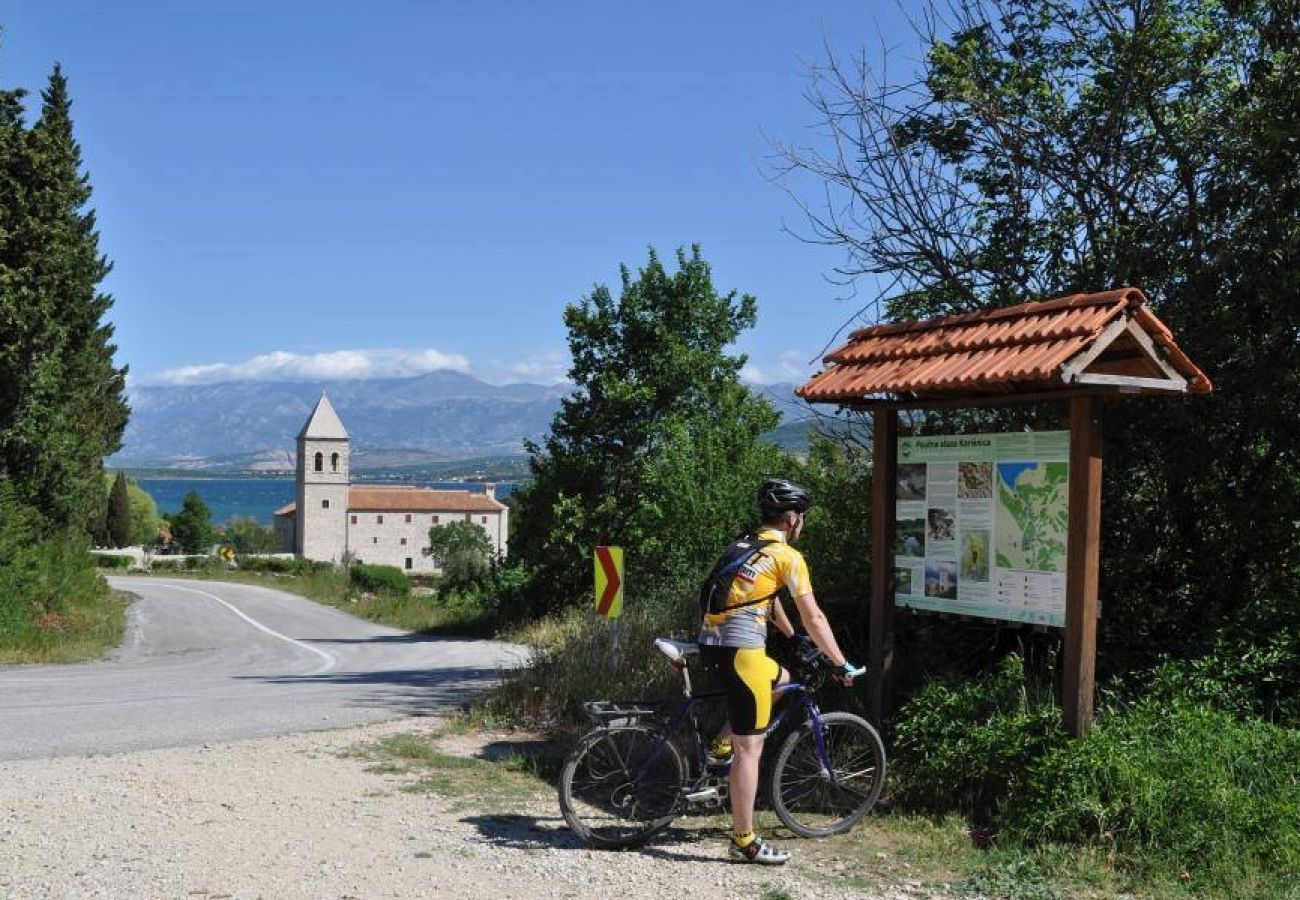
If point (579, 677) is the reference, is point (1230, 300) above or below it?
above

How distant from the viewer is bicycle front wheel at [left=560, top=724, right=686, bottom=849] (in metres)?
6.50

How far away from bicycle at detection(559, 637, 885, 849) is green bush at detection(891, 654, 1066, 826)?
0.37 m

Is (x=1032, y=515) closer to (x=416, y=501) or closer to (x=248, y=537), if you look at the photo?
(x=248, y=537)

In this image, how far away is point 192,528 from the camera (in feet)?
360

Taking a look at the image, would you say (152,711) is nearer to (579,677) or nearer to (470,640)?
(579,677)

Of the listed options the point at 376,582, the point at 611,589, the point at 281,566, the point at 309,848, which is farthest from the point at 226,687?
the point at 281,566

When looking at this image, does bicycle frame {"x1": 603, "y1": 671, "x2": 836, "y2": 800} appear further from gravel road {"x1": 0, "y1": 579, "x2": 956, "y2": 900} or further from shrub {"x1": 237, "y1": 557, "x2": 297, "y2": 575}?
shrub {"x1": 237, "y1": 557, "x2": 297, "y2": 575}

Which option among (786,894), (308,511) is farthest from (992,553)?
(308,511)

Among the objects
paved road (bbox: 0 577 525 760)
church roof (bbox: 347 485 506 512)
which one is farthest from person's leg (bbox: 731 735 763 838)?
church roof (bbox: 347 485 506 512)

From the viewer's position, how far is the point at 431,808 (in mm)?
7379

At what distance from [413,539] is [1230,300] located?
484 ft

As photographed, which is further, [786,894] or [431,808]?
[431,808]

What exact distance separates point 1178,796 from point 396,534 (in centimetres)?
14820

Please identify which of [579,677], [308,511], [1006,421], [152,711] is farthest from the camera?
[308,511]
